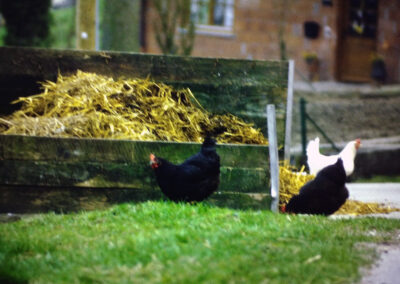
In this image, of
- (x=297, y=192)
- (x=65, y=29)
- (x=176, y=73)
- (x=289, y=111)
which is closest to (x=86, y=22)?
(x=176, y=73)

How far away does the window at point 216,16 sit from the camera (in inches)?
722

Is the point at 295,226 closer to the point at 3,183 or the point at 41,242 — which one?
the point at 41,242

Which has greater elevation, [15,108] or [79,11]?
[79,11]

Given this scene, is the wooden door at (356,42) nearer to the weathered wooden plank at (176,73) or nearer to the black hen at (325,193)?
the weathered wooden plank at (176,73)

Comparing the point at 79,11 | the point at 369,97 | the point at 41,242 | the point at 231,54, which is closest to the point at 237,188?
the point at 41,242

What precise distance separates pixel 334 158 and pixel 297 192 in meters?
0.53

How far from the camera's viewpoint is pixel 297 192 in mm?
6715

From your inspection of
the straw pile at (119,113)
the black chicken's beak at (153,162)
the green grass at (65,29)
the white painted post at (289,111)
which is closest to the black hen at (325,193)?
the white painted post at (289,111)

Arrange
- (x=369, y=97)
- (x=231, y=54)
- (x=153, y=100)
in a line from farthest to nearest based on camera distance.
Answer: (x=231, y=54)
(x=369, y=97)
(x=153, y=100)

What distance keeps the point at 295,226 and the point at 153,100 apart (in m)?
2.35

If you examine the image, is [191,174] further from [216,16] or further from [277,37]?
[216,16]

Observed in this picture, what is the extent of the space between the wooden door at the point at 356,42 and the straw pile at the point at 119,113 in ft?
41.4

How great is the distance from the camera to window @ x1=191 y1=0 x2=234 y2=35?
1833cm

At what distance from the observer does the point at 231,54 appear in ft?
59.7
